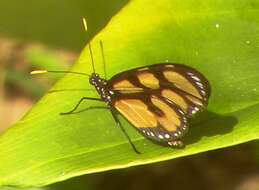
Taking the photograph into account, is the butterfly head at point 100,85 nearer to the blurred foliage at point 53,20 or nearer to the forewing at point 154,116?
the forewing at point 154,116

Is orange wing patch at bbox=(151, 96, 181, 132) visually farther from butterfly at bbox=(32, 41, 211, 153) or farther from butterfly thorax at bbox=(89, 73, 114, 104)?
butterfly thorax at bbox=(89, 73, 114, 104)

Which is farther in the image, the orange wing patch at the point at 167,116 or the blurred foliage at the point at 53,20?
the blurred foliage at the point at 53,20

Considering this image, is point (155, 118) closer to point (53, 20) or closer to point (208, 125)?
point (208, 125)

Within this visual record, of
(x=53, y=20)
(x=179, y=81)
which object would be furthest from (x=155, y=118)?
(x=53, y=20)

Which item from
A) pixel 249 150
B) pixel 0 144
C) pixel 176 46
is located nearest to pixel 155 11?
pixel 176 46

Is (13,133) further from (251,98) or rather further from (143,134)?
(251,98)

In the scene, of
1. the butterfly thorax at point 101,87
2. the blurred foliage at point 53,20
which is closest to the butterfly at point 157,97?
the butterfly thorax at point 101,87
